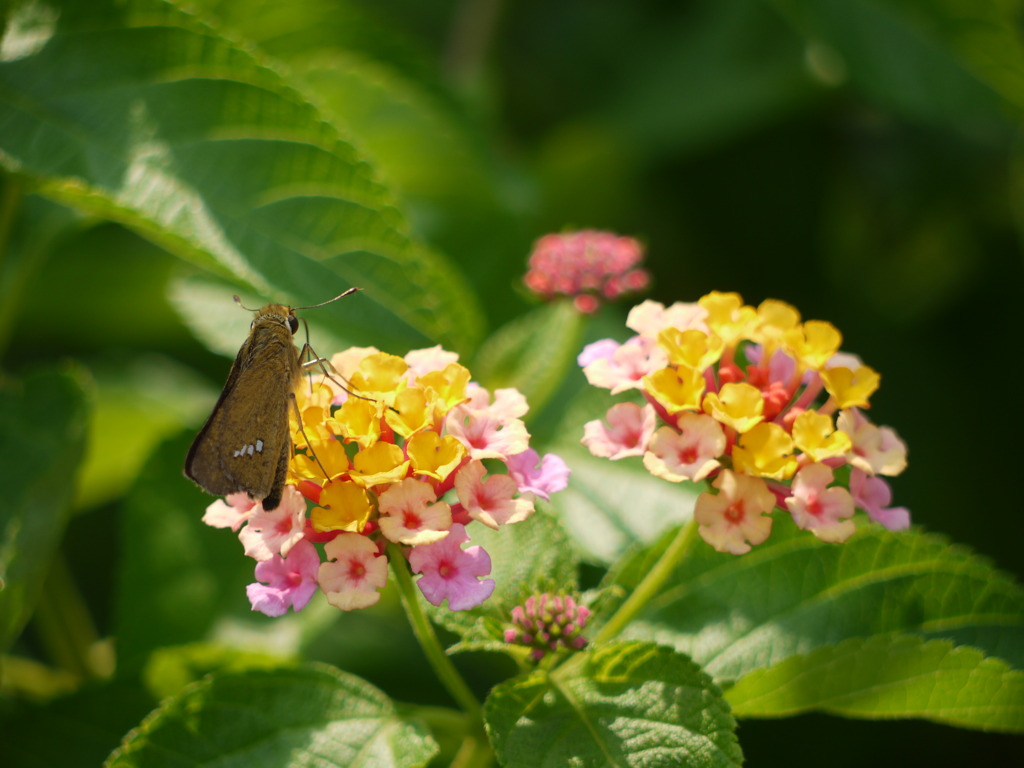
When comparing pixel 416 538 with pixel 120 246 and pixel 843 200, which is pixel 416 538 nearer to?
pixel 120 246

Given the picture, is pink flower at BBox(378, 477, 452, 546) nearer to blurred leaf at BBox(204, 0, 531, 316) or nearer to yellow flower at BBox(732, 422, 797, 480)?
yellow flower at BBox(732, 422, 797, 480)

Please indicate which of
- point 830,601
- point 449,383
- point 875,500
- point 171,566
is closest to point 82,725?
point 171,566

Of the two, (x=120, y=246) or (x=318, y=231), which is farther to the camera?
(x=120, y=246)

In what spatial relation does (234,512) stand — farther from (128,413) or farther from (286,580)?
(128,413)

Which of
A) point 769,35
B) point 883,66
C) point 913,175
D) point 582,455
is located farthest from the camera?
point 769,35

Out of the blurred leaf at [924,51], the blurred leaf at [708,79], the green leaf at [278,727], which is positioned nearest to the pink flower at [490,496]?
the green leaf at [278,727]

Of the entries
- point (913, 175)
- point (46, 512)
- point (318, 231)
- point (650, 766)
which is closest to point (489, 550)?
point (650, 766)

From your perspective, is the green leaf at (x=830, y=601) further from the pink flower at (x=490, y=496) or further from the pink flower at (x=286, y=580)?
the pink flower at (x=286, y=580)
